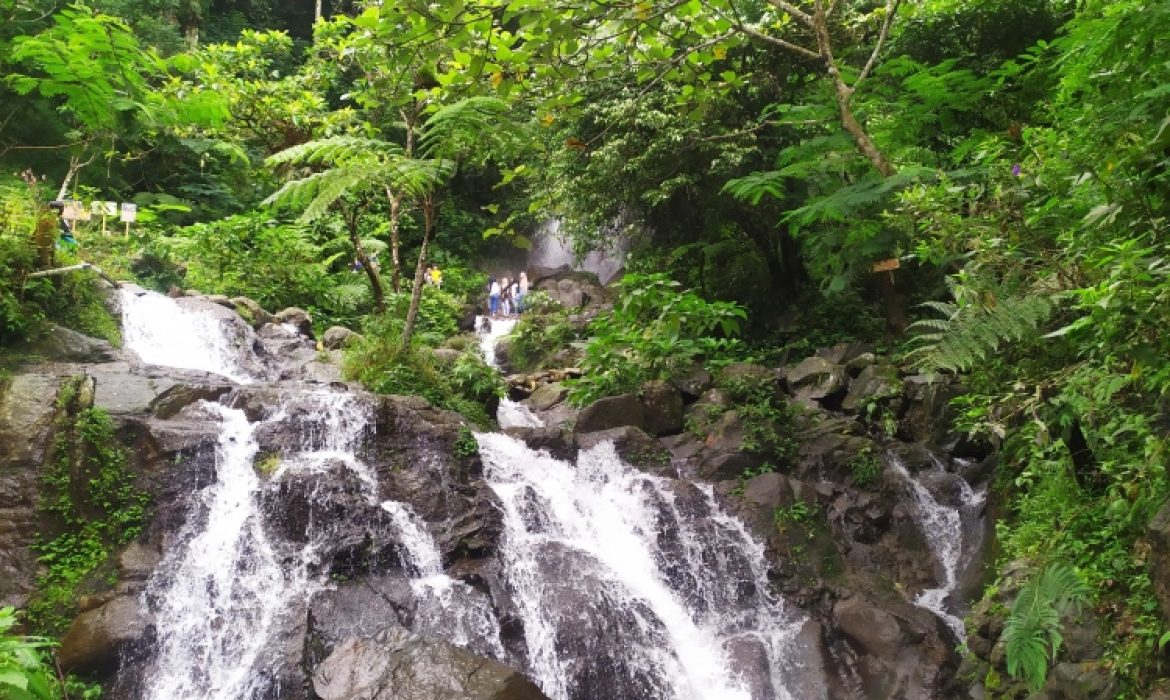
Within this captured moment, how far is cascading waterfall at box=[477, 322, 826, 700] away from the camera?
21.1 ft

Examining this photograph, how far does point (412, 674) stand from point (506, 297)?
55.8ft

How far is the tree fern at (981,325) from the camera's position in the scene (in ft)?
14.7

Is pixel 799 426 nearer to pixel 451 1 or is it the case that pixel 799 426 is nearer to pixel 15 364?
pixel 451 1

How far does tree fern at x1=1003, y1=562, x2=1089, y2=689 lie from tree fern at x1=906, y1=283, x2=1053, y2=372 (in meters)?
1.34

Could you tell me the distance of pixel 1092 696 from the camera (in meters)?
4.46

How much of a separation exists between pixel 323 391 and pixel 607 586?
3836 mm

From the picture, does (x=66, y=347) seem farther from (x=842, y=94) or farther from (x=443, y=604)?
(x=842, y=94)

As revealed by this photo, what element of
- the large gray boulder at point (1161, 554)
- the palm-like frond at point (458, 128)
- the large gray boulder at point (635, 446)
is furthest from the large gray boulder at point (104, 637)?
the large gray boulder at point (1161, 554)

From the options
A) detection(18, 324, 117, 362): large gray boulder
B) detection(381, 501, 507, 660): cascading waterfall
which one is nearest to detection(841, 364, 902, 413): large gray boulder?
detection(381, 501, 507, 660): cascading waterfall

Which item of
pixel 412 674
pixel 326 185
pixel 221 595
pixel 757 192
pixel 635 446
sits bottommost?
pixel 412 674

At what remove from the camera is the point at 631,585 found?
7297 mm

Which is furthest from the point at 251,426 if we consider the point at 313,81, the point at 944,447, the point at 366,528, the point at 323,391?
the point at 944,447

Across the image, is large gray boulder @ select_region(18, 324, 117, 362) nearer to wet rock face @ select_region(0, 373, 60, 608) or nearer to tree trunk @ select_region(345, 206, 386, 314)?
wet rock face @ select_region(0, 373, 60, 608)

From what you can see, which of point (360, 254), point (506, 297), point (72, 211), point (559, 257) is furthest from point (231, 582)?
point (559, 257)
